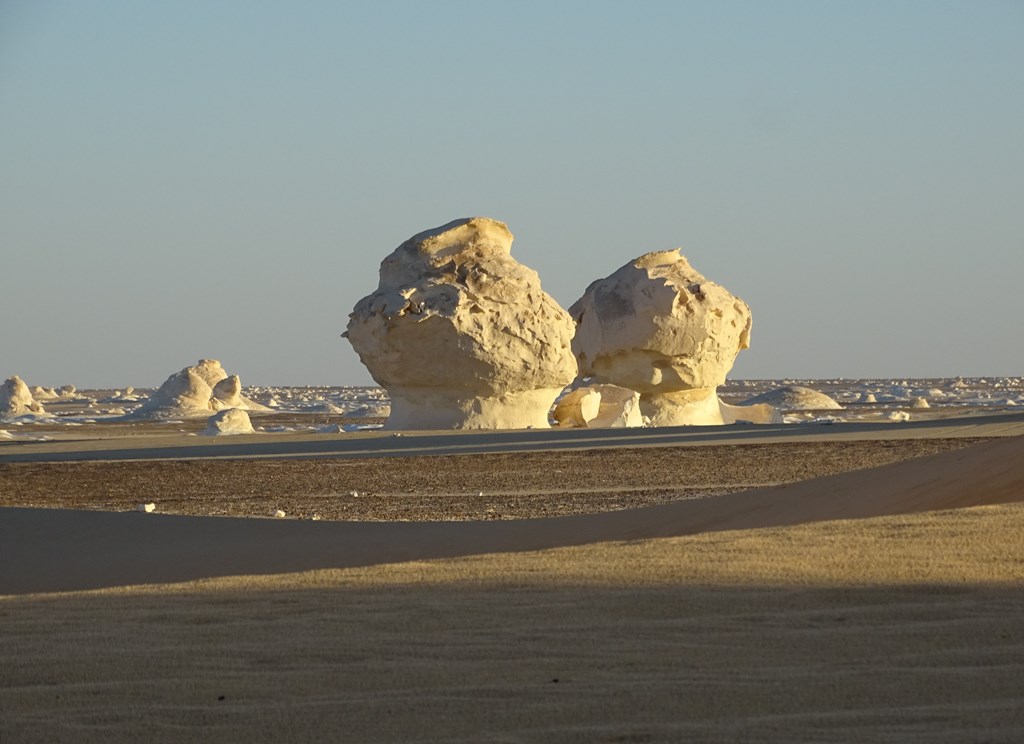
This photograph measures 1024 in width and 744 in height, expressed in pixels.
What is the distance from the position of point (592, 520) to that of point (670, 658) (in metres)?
6.37

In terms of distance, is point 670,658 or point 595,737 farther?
point 670,658

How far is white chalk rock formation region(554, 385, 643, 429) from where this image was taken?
3412 cm

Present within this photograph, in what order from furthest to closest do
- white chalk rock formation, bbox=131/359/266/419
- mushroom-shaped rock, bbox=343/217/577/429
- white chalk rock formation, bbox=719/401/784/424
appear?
white chalk rock formation, bbox=131/359/266/419 → white chalk rock formation, bbox=719/401/784/424 → mushroom-shaped rock, bbox=343/217/577/429

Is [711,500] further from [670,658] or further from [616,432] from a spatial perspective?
[616,432]

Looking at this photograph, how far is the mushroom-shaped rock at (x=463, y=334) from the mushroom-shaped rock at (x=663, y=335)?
474cm

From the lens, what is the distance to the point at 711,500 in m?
11.3


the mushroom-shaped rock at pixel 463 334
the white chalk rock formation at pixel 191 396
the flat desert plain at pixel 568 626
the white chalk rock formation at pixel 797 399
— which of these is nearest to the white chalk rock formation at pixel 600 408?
the mushroom-shaped rock at pixel 463 334

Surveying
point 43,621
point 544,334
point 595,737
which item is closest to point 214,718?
point 595,737

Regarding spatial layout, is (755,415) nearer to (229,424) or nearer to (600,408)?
(600,408)

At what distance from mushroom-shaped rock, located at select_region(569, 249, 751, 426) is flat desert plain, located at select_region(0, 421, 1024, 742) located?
23.6 metres

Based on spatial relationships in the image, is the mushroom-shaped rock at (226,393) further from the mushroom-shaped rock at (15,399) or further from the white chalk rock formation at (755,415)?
the white chalk rock formation at (755,415)

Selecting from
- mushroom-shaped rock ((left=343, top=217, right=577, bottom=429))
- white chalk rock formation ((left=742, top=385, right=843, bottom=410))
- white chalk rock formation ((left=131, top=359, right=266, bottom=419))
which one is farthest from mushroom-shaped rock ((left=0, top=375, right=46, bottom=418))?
mushroom-shaped rock ((left=343, top=217, right=577, bottom=429))

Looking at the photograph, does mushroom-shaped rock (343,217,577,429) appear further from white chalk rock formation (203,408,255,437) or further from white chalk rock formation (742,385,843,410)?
white chalk rock formation (742,385,843,410)

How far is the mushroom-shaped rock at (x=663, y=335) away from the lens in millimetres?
35094
